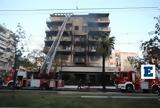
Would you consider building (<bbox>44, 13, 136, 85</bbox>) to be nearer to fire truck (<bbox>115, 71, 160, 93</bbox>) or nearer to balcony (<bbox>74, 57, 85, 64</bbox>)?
balcony (<bbox>74, 57, 85, 64</bbox>)

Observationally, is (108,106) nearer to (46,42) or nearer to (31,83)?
(31,83)

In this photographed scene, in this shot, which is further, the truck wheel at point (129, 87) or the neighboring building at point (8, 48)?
the truck wheel at point (129, 87)

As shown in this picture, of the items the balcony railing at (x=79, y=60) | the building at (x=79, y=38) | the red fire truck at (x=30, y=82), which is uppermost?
the building at (x=79, y=38)

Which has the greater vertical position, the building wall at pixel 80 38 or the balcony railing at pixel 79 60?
the building wall at pixel 80 38

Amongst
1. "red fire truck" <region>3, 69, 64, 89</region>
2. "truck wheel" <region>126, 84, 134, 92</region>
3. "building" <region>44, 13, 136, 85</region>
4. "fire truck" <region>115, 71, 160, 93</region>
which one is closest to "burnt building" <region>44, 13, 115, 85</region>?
"building" <region>44, 13, 136, 85</region>

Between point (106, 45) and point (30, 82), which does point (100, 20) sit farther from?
point (30, 82)

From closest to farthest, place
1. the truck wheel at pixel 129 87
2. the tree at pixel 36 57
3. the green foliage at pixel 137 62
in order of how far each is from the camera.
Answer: the truck wheel at pixel 129 87, the green foliage at pixel 137 62, the tree at pixel 36 57

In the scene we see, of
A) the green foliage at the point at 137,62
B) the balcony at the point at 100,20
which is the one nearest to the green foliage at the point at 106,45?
the green foliage at the point at 137,62

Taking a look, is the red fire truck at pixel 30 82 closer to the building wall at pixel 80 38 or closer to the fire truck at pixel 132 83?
the fire truck at pixel 132 83

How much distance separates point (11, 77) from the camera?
42656 millimetres

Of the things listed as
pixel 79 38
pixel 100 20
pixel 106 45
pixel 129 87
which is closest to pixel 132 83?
pixel 129 87

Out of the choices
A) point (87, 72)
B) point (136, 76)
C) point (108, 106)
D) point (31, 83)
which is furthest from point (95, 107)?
point (87, 72)

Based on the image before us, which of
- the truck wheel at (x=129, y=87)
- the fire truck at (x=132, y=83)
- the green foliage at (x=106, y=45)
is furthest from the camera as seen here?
the green foliage at (x=106, y=45)

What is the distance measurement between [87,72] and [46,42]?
1815 cm
